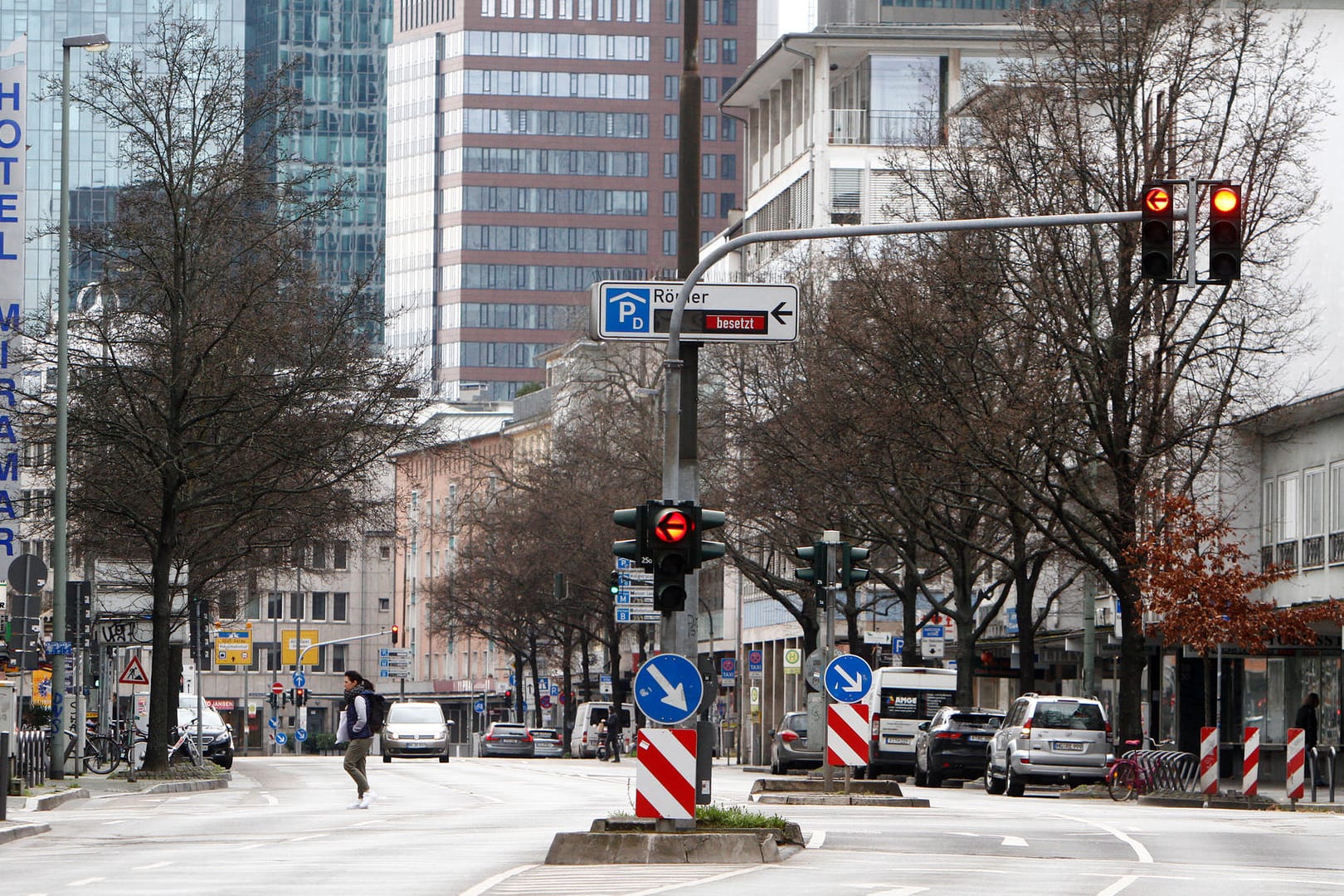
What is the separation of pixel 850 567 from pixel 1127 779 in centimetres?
1014

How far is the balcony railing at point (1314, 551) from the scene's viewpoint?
47.2 metres

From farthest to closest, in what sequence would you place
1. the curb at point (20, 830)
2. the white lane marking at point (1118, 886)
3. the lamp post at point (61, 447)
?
the lamp post at point (61, 447) → the curb at point (20, 830) → the white lane marking at point (1118, 886)

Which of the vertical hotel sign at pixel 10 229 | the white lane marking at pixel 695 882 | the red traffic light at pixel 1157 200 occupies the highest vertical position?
the vertical hotel sign at pixel 10 229

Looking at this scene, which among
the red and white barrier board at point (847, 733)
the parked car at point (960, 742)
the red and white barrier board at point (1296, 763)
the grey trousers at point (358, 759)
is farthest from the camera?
the parked car at point (960, 742)

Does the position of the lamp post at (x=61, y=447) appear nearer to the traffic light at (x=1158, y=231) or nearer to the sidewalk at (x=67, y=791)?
the sidewalk at (x=67, y=791)

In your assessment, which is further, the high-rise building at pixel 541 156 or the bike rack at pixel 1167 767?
the high-rise building at pixel 541 156

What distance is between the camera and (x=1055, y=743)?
135ft

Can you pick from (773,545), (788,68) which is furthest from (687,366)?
(788,68)

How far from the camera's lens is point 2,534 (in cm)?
3809

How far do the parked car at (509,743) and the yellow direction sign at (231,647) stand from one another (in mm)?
13198

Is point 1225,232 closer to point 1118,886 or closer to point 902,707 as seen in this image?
point 1118,886

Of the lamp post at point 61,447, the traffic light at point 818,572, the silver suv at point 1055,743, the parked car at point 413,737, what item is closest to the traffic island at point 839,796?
the traffic light at point 818,572

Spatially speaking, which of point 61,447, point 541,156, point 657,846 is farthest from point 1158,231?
point 541,156

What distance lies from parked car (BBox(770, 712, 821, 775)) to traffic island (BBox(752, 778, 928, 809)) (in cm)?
1580
